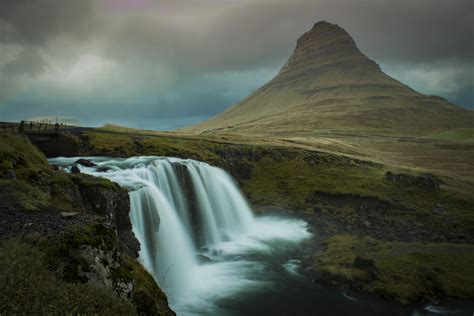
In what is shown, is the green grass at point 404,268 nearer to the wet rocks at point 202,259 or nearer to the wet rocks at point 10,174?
the wet rocks at point 202,259

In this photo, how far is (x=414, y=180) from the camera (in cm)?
6200

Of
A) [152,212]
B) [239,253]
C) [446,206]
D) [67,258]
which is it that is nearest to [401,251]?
[239,253]

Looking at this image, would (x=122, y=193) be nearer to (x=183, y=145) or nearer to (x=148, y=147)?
(x=148, y=147)

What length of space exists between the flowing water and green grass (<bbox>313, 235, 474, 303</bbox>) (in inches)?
71.3

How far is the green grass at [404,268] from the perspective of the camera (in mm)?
30766

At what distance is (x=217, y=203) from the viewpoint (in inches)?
1971

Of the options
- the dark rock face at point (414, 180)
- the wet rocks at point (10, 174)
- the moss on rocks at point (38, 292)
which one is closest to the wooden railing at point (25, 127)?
the wet rocks at point (10, 174)

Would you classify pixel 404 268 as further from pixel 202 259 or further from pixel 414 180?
pixel 414 180

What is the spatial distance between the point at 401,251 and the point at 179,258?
2371 cm

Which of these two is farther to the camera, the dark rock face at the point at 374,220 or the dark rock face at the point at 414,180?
the dark rock face at the point at 414,180

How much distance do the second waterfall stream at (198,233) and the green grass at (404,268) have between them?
5236 mm

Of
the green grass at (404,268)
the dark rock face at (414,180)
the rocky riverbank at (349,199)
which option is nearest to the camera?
the green grass at (404,268)

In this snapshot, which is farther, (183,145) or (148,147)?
(183,145)

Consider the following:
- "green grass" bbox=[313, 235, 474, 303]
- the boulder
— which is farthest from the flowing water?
the boulder
